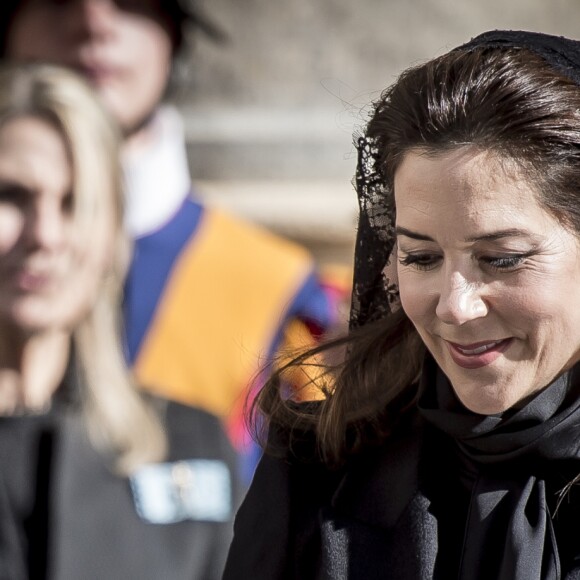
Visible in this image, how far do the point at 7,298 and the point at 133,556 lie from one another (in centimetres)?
78

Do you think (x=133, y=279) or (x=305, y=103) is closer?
(x=133, y=279)

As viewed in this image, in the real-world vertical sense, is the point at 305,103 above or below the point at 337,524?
above

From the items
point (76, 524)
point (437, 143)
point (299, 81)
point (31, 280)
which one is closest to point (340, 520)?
point (437, 143)

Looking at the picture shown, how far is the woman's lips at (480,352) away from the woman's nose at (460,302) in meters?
0.06

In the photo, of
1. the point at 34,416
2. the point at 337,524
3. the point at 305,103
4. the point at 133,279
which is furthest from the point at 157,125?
the point at 337,524

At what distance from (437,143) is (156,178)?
259cm

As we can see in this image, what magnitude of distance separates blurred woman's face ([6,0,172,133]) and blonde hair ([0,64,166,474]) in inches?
18.8

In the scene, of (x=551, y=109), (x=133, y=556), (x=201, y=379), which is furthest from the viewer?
(x=201, y=379)

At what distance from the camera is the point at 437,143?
222 centimetres

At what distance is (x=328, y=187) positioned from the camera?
21.5ft

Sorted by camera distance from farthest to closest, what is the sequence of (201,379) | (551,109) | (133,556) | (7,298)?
(201,379) → (7,298) → (133,556) → (551,109)

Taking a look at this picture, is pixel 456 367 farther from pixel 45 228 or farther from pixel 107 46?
pixel 107 46

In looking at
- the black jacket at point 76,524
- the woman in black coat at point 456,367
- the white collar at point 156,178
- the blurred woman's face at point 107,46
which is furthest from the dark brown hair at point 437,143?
the blurred woman's face at point 107,46

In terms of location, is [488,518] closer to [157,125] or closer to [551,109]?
[551,109]
